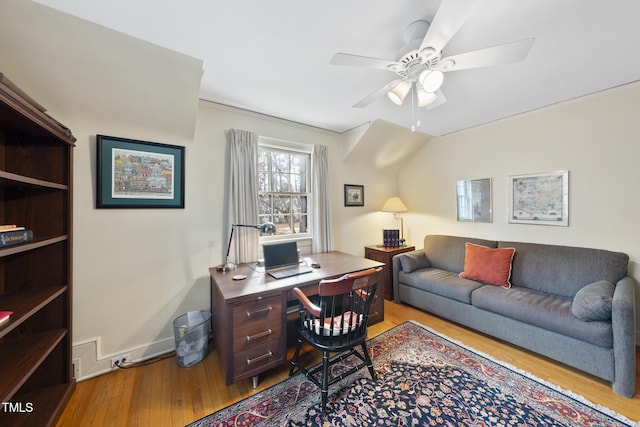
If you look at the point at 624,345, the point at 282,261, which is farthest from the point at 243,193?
the point at 624,345

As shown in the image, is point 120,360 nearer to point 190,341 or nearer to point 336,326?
point 190,341

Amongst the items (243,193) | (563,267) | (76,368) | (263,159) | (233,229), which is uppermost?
(263,159)

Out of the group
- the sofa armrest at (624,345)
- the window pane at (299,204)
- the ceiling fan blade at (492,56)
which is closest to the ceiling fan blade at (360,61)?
the ceiling fan blade at (492,56)

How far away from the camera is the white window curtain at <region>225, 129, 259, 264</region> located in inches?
96.0

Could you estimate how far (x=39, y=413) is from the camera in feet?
4.52

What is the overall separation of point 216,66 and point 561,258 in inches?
145

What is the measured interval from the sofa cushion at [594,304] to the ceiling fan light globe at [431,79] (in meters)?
1.98

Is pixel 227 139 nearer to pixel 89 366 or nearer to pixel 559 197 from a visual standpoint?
pixel 89 366

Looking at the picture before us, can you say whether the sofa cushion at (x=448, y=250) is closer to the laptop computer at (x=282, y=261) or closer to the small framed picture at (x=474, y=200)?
the small framed picture at (x=474, y=200)

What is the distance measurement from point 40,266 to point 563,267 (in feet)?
14.4

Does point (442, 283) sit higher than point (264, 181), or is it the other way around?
point (264, 181)

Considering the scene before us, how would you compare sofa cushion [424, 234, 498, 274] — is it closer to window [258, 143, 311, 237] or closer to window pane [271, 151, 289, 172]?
window [258, 143, 311, 237]

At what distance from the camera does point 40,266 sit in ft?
5.10

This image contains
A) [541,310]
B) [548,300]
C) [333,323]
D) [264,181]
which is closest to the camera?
[333,323]
